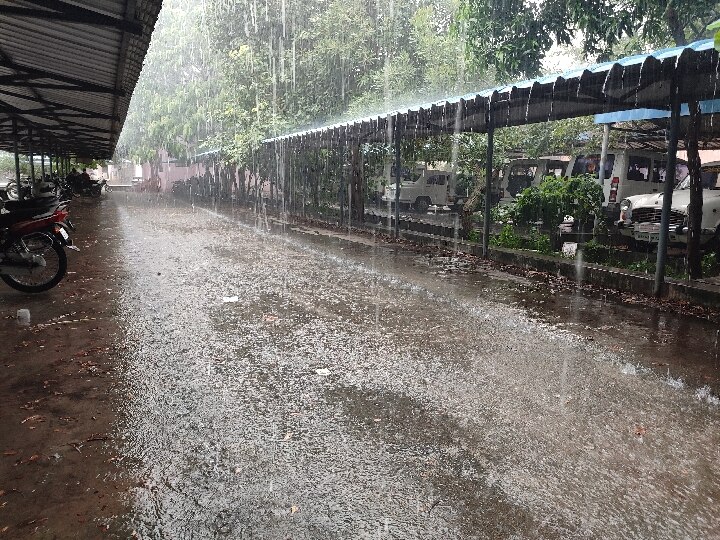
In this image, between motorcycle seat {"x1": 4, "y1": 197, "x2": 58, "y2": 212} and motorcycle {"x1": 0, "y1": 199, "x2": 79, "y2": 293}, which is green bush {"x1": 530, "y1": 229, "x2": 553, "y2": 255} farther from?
motorcycle seat {"x1": 4, "y1": 197, "x2": 58, "y2": 212}

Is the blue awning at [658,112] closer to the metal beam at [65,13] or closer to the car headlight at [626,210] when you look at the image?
the car headlight at [626,210]

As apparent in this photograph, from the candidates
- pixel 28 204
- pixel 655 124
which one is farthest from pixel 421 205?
pixel 28 204

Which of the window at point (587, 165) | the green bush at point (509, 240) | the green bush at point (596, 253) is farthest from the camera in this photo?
the window at point (587, 165)

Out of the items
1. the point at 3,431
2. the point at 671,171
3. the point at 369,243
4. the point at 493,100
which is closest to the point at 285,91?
the point at 369,243

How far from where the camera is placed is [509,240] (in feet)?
40.3

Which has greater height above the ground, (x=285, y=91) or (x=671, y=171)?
(x=285, y=91)

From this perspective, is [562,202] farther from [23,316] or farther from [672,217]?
[23,316]

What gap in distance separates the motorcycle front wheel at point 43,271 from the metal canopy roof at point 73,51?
96.2 inches

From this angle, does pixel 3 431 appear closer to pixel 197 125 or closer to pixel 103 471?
pixel 103 471

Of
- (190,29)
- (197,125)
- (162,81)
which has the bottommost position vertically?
(197,125)

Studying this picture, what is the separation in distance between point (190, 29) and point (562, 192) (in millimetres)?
30108

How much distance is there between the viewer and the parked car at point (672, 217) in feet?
33.2

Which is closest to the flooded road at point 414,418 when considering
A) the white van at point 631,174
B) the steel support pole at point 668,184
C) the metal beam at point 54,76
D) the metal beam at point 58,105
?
the steel support pole at point 668,184

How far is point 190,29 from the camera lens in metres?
33.7
